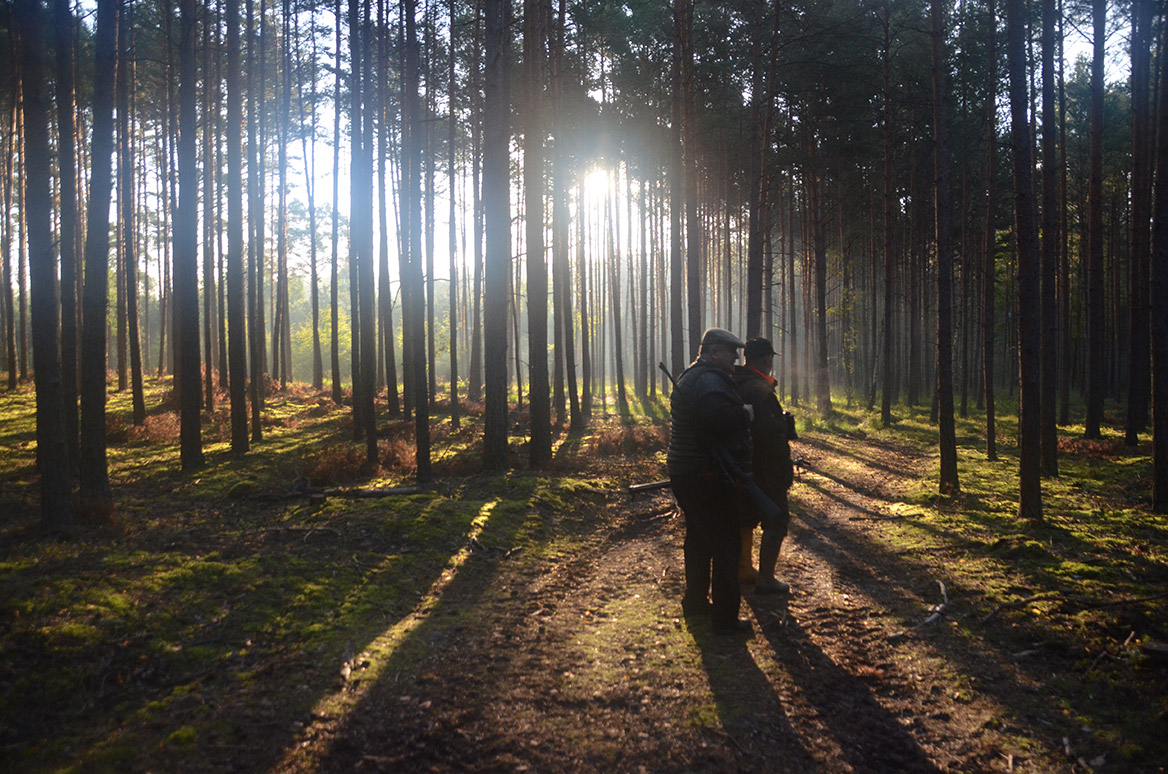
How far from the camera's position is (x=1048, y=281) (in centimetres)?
1218

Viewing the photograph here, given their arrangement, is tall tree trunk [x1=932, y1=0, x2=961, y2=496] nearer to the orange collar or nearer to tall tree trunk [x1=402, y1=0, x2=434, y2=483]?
the orange collar

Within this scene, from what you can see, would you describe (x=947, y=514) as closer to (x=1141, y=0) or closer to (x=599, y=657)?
(x=599, y=657)

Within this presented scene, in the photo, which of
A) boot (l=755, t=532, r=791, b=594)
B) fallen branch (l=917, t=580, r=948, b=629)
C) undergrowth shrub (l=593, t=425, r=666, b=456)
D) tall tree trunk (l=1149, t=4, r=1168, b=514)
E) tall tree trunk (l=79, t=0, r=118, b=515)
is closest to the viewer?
fallen branch (l=917, t=580, r=948, b=629)

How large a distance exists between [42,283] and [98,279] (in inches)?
52.2

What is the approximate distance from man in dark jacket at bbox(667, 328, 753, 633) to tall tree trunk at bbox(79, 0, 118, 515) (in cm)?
727

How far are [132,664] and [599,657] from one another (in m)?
3.23

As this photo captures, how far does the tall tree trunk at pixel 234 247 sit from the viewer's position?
13.8m

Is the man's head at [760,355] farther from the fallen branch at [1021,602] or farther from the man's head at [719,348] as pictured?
the fallen branch at [1021,602]

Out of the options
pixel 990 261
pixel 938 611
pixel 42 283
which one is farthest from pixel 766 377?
pixel 990 261

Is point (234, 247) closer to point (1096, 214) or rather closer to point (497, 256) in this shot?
point (497, 256)

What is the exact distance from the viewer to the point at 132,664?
448 centimetres

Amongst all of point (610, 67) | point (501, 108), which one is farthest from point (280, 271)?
point (501, 108)

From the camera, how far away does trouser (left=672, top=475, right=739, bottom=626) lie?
532cm

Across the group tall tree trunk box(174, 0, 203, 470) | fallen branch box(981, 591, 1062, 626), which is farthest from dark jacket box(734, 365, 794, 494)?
tall tree trunk box(174, 0, 203, 470)
